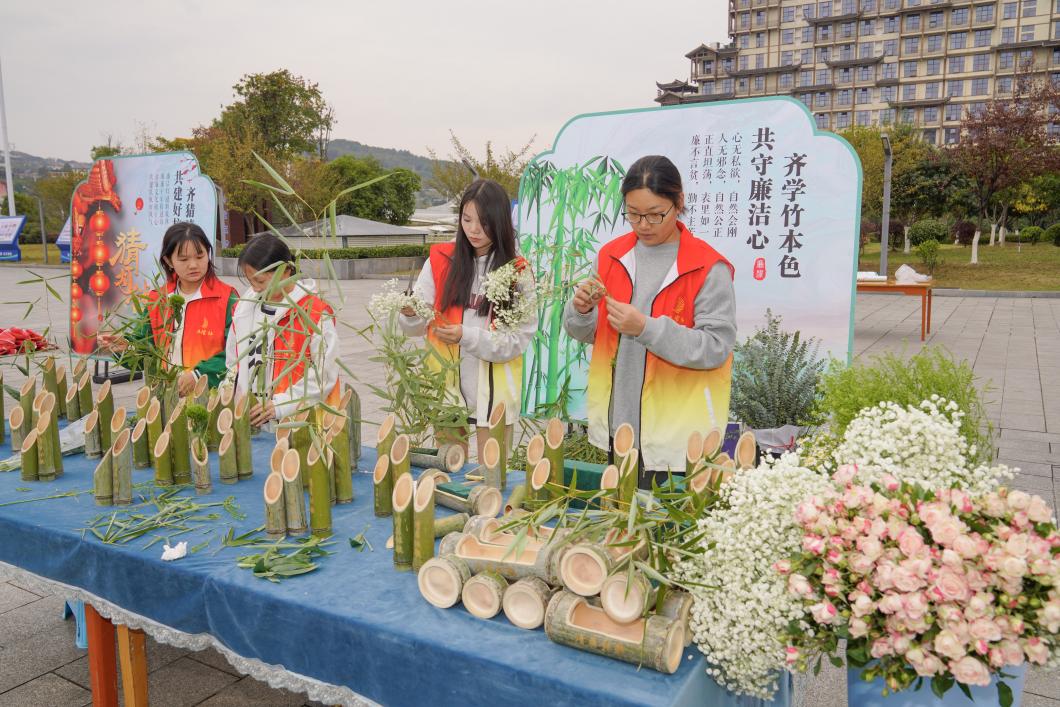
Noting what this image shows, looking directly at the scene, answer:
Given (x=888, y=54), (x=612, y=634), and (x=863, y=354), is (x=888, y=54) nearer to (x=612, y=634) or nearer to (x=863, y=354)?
(x=863, y=354)

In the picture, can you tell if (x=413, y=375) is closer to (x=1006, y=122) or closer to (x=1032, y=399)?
(x=1032, y=399)

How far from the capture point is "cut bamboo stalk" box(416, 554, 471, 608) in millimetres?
1246

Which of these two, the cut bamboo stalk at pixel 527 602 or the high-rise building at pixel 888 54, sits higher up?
the high-rise building at pixel 888 54

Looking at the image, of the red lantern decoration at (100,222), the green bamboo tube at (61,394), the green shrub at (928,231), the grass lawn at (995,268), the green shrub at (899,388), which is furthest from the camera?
the green shrub at (928,231)

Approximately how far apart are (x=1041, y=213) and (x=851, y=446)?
36.9 metres

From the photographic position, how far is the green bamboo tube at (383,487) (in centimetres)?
163

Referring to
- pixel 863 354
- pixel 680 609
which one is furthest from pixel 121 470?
pixel 863 354

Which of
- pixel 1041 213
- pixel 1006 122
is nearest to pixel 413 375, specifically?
pixel 1006 122

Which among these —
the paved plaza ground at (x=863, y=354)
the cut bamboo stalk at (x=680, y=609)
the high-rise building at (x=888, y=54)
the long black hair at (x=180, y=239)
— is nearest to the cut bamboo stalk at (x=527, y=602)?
the cut bamboo stalk at (x=680, y=609)

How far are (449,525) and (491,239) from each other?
1.23m

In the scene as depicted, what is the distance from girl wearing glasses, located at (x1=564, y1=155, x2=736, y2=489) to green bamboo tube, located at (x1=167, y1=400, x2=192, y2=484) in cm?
110

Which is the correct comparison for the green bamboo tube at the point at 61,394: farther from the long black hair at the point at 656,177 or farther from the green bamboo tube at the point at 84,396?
the long black hair at the point at 656,177

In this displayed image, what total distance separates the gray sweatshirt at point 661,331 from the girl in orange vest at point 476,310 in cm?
34

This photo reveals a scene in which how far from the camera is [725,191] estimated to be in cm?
366
